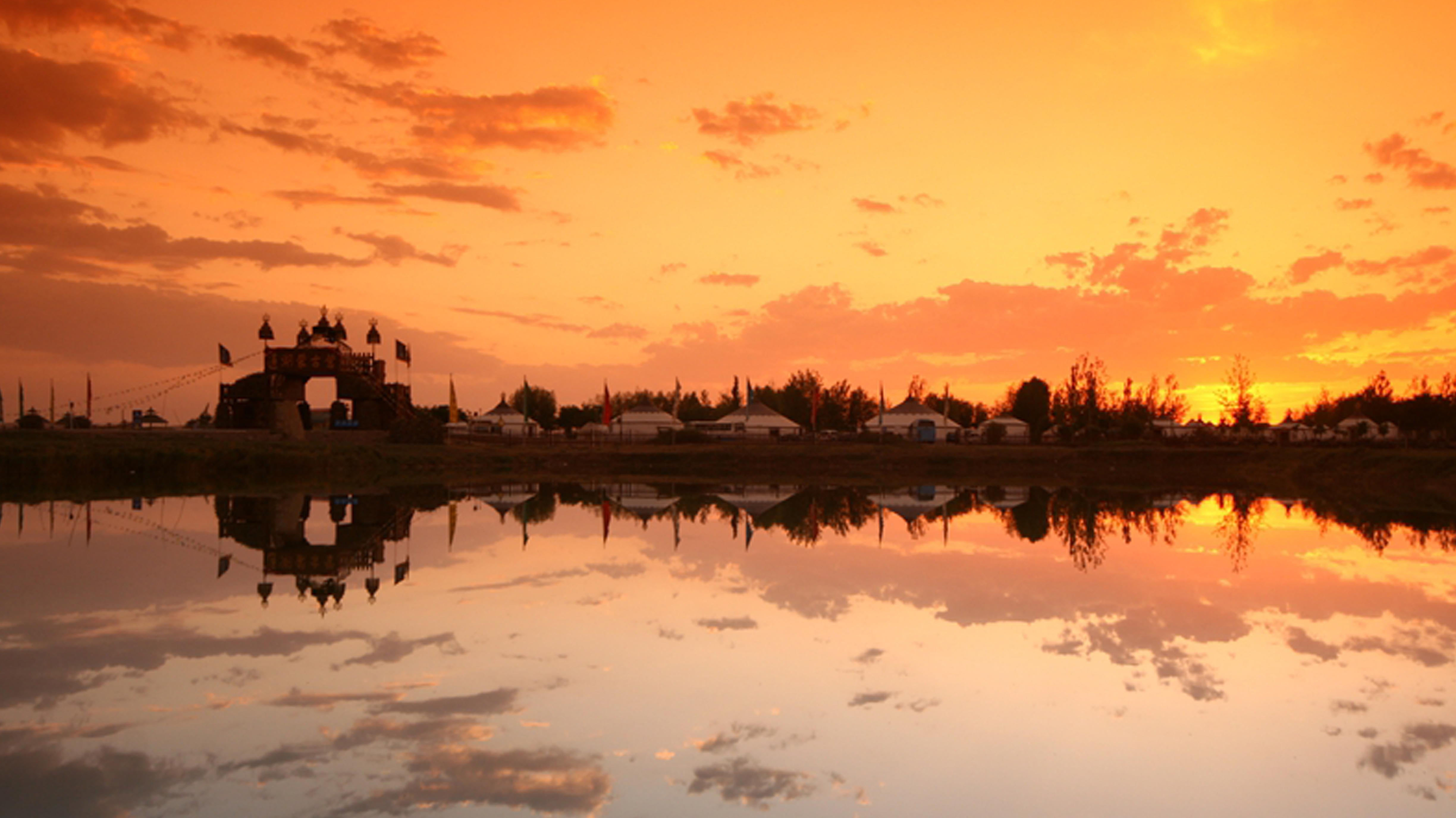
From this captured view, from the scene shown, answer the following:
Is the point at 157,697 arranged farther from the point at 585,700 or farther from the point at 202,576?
the point at 202,576

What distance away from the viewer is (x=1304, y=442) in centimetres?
6394

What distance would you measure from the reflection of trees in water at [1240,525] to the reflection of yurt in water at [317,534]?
17.7 metres

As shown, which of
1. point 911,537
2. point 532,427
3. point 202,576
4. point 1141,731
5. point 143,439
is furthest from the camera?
point 532,427

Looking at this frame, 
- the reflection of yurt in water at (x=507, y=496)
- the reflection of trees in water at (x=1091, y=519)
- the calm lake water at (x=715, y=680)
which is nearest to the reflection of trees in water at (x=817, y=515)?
the calm lake water at (x=715, y=680)

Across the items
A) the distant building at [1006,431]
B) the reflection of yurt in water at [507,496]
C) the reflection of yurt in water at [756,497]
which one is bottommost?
the reflection of yurt in water at [756,497]

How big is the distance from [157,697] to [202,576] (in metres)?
8.48

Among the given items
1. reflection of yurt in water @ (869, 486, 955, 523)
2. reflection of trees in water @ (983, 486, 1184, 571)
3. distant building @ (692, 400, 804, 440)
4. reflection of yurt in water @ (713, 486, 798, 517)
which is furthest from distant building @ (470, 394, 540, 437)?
reflection of trees in water @ (983, 486, 1184, 571)

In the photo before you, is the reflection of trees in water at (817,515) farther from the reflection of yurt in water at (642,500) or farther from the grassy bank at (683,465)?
the grassy bank at (683,465)

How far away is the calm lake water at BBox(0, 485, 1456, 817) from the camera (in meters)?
7.42

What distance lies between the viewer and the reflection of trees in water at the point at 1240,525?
22.1 meters

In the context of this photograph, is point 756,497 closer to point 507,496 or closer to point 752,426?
point 507,496

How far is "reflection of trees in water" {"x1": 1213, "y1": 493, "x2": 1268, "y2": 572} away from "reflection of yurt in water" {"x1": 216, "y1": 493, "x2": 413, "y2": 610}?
1775cm

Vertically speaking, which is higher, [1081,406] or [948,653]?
[1081,406]

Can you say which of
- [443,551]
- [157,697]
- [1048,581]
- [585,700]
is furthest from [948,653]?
[443,551]
